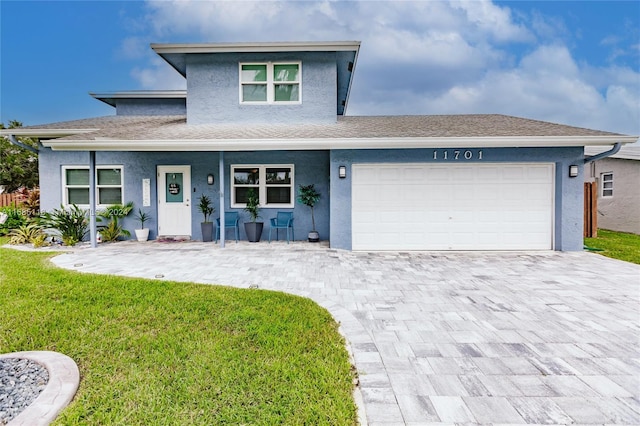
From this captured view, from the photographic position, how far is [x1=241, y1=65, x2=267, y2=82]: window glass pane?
1029 cm

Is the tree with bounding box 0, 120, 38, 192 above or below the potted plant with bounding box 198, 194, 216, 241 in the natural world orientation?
above

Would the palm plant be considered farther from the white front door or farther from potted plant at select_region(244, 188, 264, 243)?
the white front door

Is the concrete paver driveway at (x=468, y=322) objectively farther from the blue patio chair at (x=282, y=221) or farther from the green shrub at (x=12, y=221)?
the green shrub at (x=12, y=221)

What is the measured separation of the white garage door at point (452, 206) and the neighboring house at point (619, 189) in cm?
613

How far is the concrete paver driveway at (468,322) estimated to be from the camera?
2.45m

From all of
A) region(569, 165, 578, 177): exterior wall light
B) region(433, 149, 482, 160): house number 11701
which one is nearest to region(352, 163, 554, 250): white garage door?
region(433, 149, 482, 160): house number 11701

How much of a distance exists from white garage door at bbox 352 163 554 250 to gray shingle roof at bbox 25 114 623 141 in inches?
34.3

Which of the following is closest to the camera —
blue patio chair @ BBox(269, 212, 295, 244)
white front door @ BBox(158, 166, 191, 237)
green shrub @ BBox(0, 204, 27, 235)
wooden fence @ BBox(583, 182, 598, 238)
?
blue patio chair @ BBox(269, 212, 295, 244)

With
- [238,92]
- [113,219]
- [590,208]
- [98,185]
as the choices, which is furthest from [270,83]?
[590,208]

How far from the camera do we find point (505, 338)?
3.54 m

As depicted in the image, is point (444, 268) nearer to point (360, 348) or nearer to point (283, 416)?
point (360, 348)

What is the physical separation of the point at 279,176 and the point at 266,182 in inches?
17.7

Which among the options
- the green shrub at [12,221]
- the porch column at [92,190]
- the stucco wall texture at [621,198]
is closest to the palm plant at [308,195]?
the porch column at [92,190]

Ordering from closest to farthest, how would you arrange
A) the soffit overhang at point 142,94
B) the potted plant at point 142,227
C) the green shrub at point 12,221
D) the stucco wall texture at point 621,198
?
the potted plant at point 142,227
the green shrub at point 12,221
the stucco wall texture at point 621,198
the soffit overhang at point 142,94
